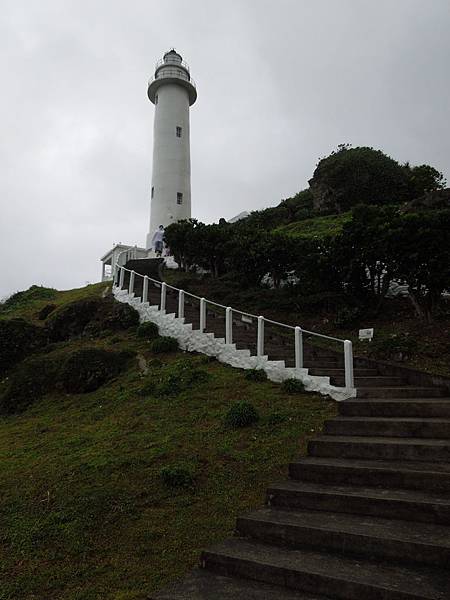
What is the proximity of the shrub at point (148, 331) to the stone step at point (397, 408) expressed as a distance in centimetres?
785

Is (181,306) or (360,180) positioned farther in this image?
(360,180)

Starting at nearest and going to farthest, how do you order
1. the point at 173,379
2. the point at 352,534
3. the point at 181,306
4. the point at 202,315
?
the point at 352,534 < the point at 173,379 < the point at 202,315 < the point at 181,306

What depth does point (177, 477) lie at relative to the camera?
18.6 ft

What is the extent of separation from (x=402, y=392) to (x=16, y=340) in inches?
451

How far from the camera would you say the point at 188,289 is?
16547 mm

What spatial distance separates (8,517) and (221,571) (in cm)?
290

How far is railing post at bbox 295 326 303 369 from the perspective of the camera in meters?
8.97

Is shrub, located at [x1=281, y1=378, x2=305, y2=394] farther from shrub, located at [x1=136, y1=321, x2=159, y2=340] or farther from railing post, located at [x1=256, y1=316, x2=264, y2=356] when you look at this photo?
shrub, located at [x1=136, y1=321, x2=159, y2=340]

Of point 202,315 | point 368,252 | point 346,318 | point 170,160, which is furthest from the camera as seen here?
point 170,160

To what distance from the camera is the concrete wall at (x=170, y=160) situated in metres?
28.2

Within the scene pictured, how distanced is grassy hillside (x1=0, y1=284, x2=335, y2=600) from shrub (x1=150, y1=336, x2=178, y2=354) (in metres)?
2.15

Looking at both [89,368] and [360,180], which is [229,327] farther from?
[360,180]

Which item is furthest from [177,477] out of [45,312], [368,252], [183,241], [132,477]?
[45,312]

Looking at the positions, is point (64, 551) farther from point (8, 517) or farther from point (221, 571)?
point (221, 571)
